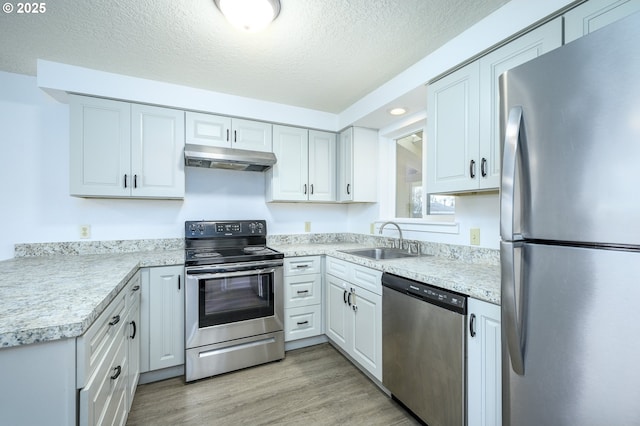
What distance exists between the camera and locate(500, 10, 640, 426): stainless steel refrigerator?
0.74 metres

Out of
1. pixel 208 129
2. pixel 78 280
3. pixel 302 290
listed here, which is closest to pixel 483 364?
pixel 302 290

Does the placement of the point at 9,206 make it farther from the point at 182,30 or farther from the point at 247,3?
the point at 247,3

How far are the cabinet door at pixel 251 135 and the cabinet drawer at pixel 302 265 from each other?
3.63 feet

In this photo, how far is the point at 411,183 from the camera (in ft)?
9.26

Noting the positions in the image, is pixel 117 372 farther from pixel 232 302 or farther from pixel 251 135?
pixel 251 135

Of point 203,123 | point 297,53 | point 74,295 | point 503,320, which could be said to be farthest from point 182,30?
point 503,320

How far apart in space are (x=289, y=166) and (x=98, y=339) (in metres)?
2.11

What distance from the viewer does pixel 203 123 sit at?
2.54 meters

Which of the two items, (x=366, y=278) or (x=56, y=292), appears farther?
(x=366, y=278)

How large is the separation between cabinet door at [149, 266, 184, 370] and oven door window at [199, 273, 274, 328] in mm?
198

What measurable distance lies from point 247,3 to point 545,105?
4.56 feet

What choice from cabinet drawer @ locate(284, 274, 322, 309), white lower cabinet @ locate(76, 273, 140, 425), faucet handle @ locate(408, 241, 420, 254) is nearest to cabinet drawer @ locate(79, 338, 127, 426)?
white lower cabinet @ locate(76, 273, 140, 425)

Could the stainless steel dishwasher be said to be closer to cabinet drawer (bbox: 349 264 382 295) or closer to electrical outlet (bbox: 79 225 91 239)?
cabinet drawer (bbox: 349 264 382 295)

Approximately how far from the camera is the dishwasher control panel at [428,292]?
1.37 metres
